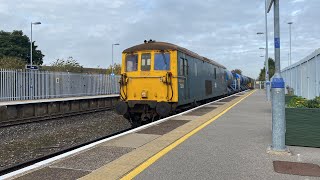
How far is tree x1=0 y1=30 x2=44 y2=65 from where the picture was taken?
65.6m

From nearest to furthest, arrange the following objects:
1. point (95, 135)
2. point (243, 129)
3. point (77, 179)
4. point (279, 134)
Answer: point (77, 179)
point (279, 134)
point (243, 129)
point (95, 135)

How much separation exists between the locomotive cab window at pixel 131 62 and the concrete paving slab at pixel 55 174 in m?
8.89

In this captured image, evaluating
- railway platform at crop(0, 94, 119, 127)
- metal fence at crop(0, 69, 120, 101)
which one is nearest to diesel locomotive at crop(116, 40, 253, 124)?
railway platform at crop(0, 94, 119, 127)

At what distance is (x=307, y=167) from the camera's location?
621 centimetres

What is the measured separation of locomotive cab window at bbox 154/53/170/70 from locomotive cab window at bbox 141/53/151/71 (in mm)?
283

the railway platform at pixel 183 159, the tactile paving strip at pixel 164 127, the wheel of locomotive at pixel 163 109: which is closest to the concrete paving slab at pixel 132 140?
the railway platform at pixel 183 159

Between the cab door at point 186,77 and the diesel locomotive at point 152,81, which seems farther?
the cab door at point 186,77

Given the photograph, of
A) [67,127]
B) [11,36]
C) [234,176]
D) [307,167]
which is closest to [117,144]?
[234,176]

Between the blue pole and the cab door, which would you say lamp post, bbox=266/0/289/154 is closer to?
the blue pole

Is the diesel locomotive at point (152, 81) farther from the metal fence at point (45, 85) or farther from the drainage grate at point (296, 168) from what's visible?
the metal fence at point (45, 85)

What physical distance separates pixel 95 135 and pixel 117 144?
6.34 m

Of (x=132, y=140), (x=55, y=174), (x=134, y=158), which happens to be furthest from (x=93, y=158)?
(x=132, y=140)

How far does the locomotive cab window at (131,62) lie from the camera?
14469 millimetres

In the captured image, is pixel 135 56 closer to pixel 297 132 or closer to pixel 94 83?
pixel 297 132
